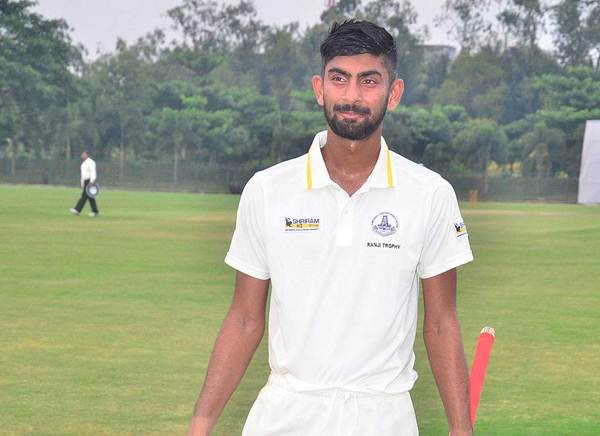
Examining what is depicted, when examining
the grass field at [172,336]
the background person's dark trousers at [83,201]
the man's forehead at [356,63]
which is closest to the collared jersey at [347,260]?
the man's forehead at [356,63]

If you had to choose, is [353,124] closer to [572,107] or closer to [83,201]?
[83,201]

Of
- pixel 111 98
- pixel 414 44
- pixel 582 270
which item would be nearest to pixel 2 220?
pixel 582 270

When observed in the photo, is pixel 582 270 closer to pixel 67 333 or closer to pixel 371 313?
pixel 67 333

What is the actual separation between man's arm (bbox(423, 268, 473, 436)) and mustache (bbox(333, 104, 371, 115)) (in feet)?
1.63

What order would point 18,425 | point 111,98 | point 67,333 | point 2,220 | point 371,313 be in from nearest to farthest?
point 371,313
point 18,425
point 67,333
point 2,220
point 111,98

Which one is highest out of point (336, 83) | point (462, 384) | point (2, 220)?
point (336, 83)

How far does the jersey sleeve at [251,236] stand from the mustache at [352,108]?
0.95 ft

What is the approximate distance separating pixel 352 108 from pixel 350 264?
0.41m

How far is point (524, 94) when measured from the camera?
10269 cm

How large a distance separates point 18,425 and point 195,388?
190 centimetres

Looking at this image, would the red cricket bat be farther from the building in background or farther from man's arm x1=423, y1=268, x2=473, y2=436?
the building in background

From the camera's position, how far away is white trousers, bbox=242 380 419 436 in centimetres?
346

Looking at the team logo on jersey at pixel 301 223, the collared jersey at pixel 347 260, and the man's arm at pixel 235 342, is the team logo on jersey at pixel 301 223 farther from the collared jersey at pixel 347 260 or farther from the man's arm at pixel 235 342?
Result: the man's arm at pixel 235 342

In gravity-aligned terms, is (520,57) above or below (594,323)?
above
